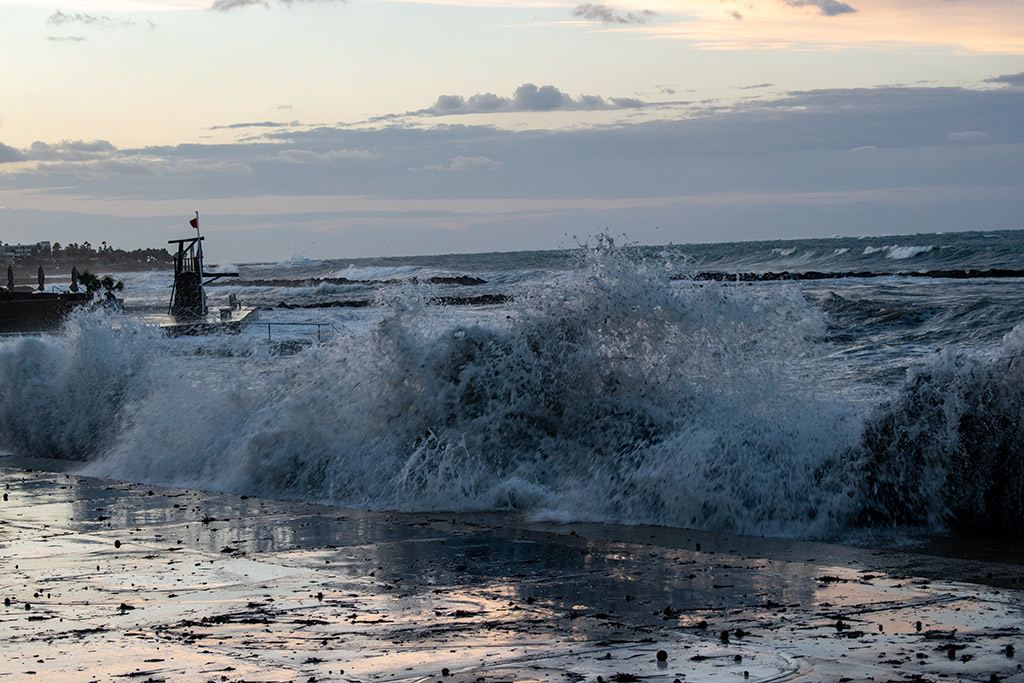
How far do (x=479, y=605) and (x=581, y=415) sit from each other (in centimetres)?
519

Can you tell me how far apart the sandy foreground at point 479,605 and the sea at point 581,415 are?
1.03 meters

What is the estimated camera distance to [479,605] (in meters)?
6.37

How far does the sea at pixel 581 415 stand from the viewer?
362 inches

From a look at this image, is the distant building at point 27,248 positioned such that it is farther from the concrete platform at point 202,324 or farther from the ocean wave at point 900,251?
the concrete platform at point 202,324

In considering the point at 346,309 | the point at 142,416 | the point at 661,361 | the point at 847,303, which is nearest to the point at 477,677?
the point at 661,361

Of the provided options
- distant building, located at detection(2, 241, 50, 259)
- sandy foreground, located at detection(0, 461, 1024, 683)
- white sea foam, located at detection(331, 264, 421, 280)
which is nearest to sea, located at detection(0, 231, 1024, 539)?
sandy foreground, located at detection(0, 461, 1024, 683)

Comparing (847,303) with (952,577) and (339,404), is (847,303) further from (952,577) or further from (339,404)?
(952,577)

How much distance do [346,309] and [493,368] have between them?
4089 centimetres

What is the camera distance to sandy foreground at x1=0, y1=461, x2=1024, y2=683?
504cm

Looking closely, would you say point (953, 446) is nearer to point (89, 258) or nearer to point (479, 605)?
point (479, 605)

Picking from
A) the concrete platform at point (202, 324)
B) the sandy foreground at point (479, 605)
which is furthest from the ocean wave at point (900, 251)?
the sandy foreground at point (479, 605)

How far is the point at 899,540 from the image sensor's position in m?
8.29

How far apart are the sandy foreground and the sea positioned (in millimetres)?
1027

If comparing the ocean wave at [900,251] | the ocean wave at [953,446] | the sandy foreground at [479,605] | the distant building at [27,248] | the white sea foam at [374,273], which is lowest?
the sandy foreground at [479,605]
